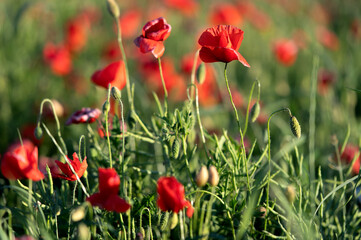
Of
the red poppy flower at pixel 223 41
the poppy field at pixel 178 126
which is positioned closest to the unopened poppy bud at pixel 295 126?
the poppy field at pixel 178 126

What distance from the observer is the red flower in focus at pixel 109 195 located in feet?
3.05

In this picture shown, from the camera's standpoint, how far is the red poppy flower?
1055mm

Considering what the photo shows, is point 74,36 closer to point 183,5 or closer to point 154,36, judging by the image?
point 183,5

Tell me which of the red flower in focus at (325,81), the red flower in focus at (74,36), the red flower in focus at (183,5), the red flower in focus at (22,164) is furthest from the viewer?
the red flower in focus at (183,5)

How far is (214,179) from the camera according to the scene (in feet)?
3.21

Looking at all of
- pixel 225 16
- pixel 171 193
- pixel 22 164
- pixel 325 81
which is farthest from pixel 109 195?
pixel 225 16

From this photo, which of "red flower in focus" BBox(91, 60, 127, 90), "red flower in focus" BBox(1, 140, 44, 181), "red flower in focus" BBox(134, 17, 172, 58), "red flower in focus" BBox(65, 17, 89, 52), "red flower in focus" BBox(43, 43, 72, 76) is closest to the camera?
"red flower in focus" BBox(1, 140, 44, 181)

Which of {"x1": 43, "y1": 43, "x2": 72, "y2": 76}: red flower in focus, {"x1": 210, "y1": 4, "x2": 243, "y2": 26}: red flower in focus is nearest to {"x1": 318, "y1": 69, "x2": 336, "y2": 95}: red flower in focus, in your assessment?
{"x1": 210, "y1": 4, "x2": 243, "y2": 26}: red flower in focus

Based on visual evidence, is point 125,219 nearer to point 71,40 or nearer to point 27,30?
point 71,40

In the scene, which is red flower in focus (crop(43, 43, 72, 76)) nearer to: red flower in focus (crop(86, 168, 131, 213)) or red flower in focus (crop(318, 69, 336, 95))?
red flower in focus (crop(318, 69, 336, 95))

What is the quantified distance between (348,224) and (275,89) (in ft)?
5.77

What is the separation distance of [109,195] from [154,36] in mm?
434

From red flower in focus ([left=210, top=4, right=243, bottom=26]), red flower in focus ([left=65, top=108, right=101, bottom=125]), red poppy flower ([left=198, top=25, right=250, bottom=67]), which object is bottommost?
red flower in focus ([left=65, top=108, right=101, bottom=125])

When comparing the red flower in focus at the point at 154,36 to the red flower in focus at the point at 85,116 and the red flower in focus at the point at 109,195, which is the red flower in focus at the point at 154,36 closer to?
the red flower in focus at the point at 85,116
